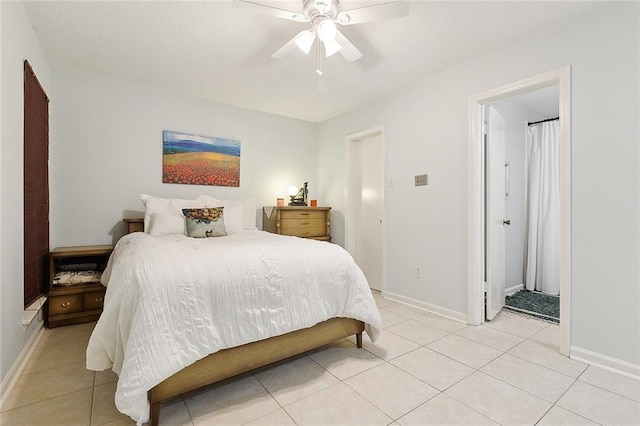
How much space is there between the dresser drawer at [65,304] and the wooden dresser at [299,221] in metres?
2.12

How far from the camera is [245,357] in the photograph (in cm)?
168

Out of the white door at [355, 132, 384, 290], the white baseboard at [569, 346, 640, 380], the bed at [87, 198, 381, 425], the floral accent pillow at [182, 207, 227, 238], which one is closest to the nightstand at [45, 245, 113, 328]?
the floral accent pillow at [182, 207, 227, 238]

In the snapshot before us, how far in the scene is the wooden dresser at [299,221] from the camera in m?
3.99

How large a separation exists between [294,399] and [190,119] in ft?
11.1

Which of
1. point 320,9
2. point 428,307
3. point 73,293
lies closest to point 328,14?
point 320,9

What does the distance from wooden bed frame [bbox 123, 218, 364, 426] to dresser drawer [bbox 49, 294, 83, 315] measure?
192cm

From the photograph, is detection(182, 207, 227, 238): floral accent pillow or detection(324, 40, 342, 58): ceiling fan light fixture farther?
detection(182, 207, 227, 238): floral accent pillow

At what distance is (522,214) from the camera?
13.3 ft

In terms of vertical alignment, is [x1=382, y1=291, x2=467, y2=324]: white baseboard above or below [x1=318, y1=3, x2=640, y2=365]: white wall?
below

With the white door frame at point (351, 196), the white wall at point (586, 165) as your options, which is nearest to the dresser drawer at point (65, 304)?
the white door frame at point (351, 196)

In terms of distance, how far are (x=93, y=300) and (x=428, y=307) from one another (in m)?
3.31

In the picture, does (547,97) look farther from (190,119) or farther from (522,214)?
(190,119)

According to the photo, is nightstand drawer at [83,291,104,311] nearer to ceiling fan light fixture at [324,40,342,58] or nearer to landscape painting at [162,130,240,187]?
landscape painting at [162,130,240,187]

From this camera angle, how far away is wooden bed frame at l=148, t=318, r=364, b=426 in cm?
143
